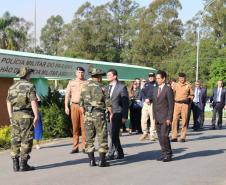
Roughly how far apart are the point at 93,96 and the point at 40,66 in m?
6.58

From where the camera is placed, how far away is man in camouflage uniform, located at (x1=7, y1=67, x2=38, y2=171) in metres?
9.01

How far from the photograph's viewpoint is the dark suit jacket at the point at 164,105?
10.4m

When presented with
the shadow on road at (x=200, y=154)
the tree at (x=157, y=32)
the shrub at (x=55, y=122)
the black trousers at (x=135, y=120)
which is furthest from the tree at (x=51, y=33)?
the shadow on road at (x=200, y=154)

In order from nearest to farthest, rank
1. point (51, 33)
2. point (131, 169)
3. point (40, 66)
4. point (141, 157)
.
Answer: point (131, 169) → point (141, 157) → point (40, 66) → point (51, 33)

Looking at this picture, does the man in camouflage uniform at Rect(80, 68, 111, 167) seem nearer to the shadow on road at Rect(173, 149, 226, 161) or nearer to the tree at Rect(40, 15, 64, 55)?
the shadow on road at Rect(173, 149, 226, 161)

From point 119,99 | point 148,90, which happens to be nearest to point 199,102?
point 148,90

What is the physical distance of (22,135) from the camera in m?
9.02

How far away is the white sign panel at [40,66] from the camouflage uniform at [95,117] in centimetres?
561

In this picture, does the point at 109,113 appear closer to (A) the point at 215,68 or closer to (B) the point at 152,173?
(B) the point at 152,173

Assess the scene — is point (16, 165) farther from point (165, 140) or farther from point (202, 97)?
point (202, 97)

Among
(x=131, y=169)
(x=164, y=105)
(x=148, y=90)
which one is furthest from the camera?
(x=148, y=90)

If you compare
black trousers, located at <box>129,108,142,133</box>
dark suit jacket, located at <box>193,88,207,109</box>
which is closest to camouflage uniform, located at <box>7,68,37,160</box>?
black trousers, located at <box>129,108,142,133</box>

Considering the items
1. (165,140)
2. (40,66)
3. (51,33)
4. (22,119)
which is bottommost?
(165,140)

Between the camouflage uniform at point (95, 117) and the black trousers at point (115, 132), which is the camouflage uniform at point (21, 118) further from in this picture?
the black trousers at point (115, 132)
